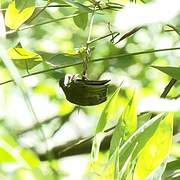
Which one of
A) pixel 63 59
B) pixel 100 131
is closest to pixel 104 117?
pixel 100 131

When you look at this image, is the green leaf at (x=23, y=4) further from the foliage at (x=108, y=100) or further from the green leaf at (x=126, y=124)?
the green leaf at (x=126, y=124)

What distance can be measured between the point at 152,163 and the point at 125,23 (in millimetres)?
121

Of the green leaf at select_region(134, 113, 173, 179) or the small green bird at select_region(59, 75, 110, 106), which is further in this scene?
the small green bird at select_region(59, 75, 110, 106)

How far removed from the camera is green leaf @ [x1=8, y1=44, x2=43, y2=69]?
1.66 feet

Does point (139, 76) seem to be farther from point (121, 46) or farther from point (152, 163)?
point (152, 163)

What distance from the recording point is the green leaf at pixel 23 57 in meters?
0.51

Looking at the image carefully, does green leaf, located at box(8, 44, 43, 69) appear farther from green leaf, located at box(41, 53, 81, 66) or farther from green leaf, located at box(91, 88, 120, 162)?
green leaf, located at box(91, 88, 120, 162)

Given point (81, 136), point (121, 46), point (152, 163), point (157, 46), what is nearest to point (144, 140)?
point (152, 163)

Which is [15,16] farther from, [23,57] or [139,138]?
[139,138]

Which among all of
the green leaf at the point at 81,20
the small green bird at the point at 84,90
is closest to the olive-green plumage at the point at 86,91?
the small green bird at the point at 84,90

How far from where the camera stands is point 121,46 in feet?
3.00

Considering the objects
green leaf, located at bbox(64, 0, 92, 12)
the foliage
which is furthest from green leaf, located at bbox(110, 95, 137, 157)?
green leaf, located at bbox(64, 0, 92, 12)

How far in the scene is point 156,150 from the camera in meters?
0.38

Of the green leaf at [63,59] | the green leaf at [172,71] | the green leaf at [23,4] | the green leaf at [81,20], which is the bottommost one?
the green leaf at [63,59]
